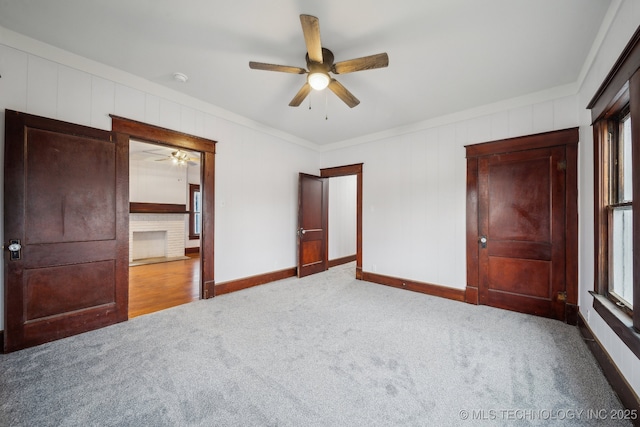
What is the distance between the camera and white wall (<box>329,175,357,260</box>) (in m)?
6.40

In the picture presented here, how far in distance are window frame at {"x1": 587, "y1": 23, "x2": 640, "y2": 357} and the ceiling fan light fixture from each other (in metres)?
2.02

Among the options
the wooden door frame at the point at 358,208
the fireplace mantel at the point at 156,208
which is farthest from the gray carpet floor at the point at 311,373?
the fireplace mantel at the point at 156,208

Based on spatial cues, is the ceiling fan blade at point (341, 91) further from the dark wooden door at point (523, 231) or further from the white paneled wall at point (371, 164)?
the dark wooden door at point (523, 231)

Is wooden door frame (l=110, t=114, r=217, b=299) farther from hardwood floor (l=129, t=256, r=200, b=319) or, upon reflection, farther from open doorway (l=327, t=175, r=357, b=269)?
open doorway (l=327, t=175, r=357, b=269)

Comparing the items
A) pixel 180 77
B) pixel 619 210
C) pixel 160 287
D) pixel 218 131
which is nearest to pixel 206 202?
pixel 218 131

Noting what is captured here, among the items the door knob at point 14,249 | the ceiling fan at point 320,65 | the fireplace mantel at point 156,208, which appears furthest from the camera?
the fireplace mantel at point 156,208

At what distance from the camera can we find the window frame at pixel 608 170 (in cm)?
155

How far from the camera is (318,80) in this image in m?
2.37

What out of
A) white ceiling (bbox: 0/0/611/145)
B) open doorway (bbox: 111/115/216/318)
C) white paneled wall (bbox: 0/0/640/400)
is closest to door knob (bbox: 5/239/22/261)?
white paneled wall (bbox: 0/0/640/400)

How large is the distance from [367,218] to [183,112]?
3.44 meters

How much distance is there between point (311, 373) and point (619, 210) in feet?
9.33

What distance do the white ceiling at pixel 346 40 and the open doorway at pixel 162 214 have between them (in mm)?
3196

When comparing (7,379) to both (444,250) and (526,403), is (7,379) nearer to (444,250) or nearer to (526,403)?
(526,403)

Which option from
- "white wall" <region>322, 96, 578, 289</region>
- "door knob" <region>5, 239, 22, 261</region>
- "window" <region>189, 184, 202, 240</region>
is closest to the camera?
"door knob" <region>5, 239, 22, 261</region>
